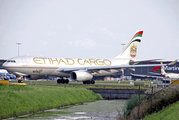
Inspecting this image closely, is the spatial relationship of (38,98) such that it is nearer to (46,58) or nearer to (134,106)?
(134,106)

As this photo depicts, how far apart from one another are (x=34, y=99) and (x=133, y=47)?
1374 inches

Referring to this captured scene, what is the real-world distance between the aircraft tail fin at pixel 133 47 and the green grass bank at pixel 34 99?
79.1 ft

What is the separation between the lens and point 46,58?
1649 inches

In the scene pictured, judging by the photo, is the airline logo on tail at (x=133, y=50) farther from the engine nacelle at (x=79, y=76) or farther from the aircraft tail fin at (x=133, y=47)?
the engine nacelle at (x=79, y=76)

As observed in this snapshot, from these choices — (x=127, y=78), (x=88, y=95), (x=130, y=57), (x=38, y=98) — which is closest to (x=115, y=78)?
Answer: (x=127, y=78)

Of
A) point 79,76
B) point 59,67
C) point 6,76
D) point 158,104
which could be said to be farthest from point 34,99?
point 6,76

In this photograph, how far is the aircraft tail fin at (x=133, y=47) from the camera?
5231cm

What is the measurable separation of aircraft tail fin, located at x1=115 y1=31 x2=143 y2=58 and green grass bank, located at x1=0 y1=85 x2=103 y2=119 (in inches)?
949

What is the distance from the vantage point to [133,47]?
174ft

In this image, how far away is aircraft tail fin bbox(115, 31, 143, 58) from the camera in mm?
52312

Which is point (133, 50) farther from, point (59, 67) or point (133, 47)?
point (59, 67)

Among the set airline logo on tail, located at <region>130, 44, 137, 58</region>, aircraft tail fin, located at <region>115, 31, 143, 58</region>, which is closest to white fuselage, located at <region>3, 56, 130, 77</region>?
aircraft tail fin, located at <region>115, 31, 143, 58</region>

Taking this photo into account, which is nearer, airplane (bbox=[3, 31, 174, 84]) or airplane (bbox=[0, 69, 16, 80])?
airplane (bbox=[3, 31, 174, 84])

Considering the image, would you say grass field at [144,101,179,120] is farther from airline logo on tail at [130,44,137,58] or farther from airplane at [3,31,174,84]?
airline logo on tail at [130,44,137,58]
